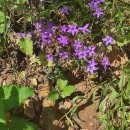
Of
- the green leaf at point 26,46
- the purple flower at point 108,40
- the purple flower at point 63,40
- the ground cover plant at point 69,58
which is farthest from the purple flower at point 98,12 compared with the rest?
the green leaf at point 26,46

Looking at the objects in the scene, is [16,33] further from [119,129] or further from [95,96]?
[119,129]

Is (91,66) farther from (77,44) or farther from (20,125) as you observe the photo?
(20,125)

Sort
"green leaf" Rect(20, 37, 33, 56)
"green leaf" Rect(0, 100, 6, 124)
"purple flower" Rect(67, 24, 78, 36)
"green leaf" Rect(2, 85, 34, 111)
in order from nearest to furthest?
"green leaf" Rect(0, 100, 6, 124), "green leaf" Rect(2, 85, 34, 111), "green leaf" Rect(20, 37, 33, 56), "purple flower" Rect(67, 24, 78, 36)

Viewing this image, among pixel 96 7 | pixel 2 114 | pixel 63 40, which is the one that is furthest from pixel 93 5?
pixel 2 114

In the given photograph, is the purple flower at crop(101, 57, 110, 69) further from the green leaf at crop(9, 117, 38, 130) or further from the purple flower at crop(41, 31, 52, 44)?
the green leaf at crop(9, 117, 38, 130)

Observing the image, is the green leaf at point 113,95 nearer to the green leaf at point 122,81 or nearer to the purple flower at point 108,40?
the green leaf at point 122,81

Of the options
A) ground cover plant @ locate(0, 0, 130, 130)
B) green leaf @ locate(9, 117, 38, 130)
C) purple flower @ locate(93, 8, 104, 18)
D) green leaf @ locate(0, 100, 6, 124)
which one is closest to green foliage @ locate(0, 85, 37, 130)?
green leaf @ locate(9, 117, 38, 130)

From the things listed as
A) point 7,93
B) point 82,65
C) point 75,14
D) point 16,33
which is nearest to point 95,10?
point 75,14
